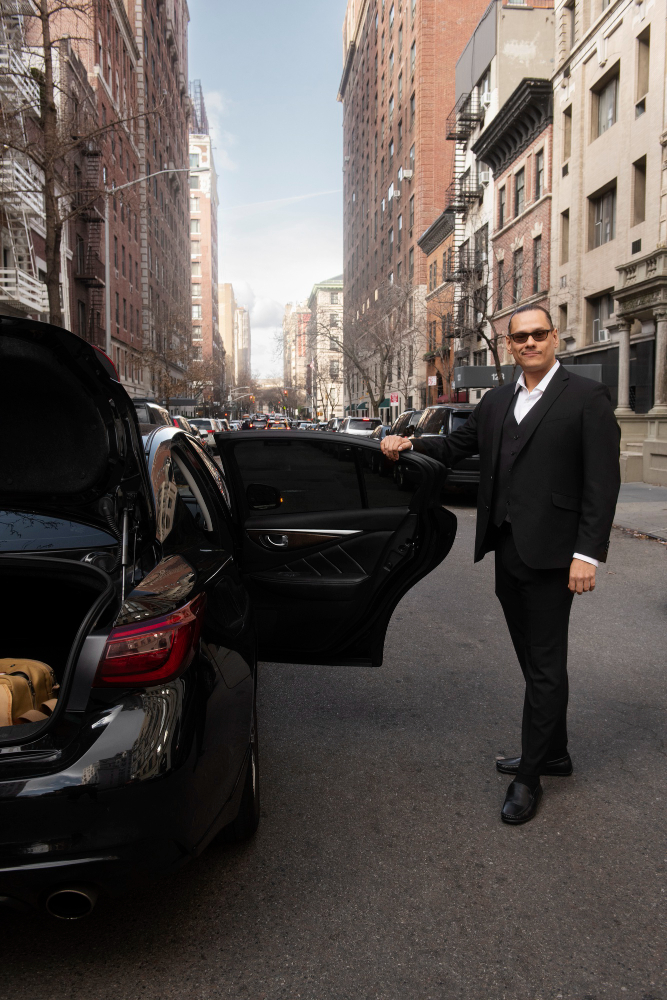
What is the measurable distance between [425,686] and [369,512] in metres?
1.48

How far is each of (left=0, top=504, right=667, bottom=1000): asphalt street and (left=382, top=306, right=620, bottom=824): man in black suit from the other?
0.34 metres

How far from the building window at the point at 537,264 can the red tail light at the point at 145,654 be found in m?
29.5

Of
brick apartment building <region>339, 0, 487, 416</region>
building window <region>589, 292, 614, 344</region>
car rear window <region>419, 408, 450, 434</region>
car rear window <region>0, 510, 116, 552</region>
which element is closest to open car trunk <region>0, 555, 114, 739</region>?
car rear window <region>0, 510, 116, 552</region>

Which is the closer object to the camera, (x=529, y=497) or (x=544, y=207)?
(x=529, y=497)

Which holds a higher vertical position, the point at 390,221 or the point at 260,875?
the point at 390,221

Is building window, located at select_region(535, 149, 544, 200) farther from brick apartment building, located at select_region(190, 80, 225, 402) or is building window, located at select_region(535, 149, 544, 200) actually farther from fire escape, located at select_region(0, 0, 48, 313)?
brick apartment building, located at select_region(190, 80, 225, 402)

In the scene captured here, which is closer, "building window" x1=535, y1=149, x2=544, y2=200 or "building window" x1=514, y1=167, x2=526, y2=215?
"building window" x1=535, y1=149, x2=544, y2=200

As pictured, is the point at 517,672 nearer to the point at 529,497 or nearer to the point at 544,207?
the point at 529,497

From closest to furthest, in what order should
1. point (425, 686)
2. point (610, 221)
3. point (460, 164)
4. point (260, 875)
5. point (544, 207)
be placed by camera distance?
1. point (260, 875)
2. point (425, 686)
3. point (610, 221)
4. point (544, 207)
5. point (460, 164)

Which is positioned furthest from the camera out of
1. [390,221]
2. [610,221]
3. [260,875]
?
[390,221]

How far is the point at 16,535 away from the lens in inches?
115

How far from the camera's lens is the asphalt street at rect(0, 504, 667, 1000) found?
7.22 ft

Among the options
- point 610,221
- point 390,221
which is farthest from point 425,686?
point 390,221

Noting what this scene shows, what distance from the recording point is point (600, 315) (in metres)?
24.7
